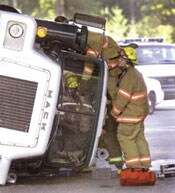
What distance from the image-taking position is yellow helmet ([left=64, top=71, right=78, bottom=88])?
26.2ft

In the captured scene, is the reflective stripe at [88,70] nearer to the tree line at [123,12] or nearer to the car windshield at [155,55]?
the car windshield at [155,55]

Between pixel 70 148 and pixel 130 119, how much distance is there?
2.53 ft

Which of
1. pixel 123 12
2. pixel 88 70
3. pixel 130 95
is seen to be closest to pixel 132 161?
pixel 130 95

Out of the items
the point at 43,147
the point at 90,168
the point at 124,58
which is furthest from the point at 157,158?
the point at 43,147

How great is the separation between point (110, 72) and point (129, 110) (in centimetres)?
45

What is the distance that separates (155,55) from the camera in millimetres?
18359

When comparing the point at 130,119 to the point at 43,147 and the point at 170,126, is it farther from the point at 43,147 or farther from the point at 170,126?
the point at 170,126

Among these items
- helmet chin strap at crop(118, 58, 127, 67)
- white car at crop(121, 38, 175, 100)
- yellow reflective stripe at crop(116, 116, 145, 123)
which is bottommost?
yellow reflective stripe at crop(116, 116, 145, 123)

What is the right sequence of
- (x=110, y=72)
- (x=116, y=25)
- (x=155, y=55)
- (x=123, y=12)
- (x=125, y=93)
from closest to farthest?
(x=125, y=93) → (x=110, y=72) → (x=155, y=55) → (x=116, y=25) → (x=123, y=12)

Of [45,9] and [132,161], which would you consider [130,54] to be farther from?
[45,9]

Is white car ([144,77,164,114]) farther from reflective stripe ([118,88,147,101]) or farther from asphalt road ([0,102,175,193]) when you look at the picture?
reflective stripe ([118,88,147,101])

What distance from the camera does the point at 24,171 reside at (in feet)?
27.8

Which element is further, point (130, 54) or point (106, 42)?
point (130, 54)

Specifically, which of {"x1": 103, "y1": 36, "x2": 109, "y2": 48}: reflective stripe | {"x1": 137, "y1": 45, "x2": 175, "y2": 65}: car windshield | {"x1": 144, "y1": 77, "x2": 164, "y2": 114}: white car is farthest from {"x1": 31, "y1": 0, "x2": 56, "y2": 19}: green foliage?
{"x1": 103, "y1": 36, "x2": 109, "y2": 48}: reflective stripe
